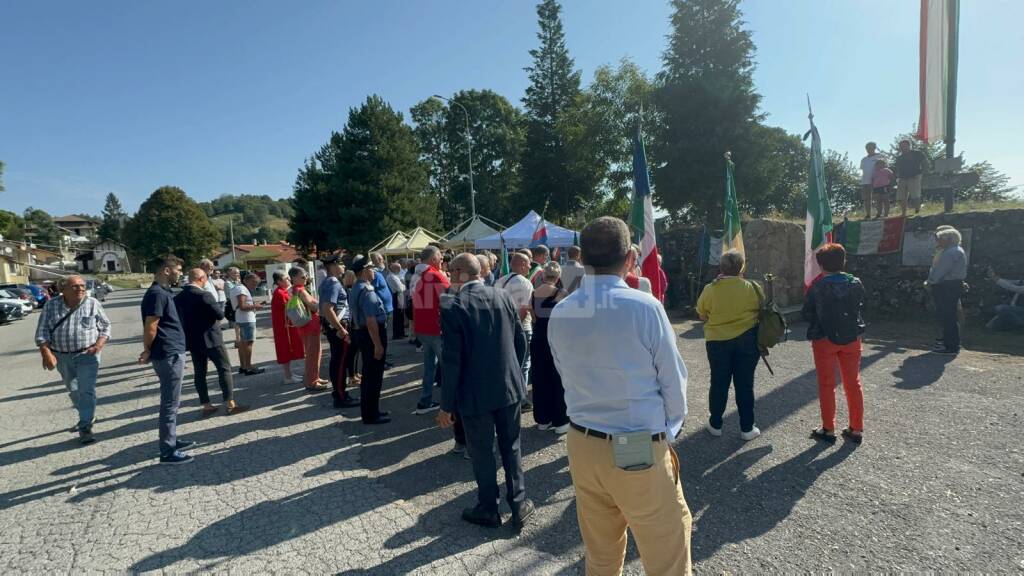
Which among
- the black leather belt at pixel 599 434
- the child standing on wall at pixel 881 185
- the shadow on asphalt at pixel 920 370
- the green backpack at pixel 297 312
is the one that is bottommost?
the shadow on asphalt at pixel 920 370

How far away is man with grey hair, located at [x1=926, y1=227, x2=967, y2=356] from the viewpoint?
703 cm

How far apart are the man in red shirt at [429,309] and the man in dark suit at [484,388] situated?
185 cm

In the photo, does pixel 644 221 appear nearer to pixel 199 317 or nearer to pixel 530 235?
pixel 199 317

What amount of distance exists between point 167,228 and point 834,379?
60.6m

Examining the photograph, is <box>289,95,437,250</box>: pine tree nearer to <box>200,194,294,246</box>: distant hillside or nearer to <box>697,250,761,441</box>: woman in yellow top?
<box>697,250,761,441</box>: woman in yellow top

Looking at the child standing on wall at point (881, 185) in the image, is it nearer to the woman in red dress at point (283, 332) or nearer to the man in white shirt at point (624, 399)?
the man in white shirt at point (624, 399)

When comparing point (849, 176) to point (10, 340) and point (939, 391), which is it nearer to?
point (939, 391)

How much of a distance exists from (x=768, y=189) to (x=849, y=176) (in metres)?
21.2

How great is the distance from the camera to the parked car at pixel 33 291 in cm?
2798

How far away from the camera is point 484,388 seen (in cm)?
331

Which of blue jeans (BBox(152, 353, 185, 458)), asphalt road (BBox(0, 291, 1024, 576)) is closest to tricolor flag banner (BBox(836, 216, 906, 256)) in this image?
asphalt road (BBox(0, 291, 1024, 576))

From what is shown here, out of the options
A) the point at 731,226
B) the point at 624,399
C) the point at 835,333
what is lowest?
the point at 835,333

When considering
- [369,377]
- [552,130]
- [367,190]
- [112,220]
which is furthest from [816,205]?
[112,220]

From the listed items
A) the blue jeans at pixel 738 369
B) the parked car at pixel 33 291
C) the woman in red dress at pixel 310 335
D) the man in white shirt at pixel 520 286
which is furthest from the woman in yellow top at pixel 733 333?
the parked car at pixel 33 291
